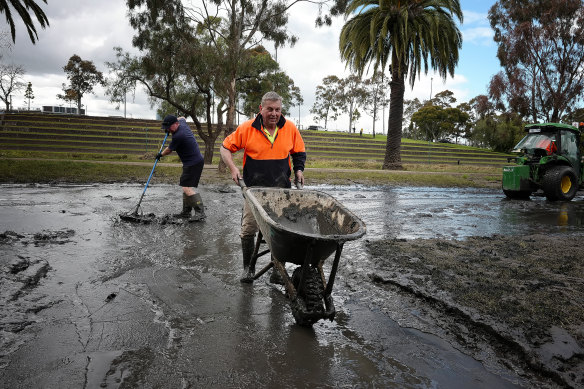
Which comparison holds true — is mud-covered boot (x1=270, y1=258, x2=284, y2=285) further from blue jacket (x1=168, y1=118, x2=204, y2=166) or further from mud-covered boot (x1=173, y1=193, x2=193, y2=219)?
blue jacket (x1=168, y1=118, x2=204, y2=166)

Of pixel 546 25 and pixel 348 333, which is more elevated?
pixel 546 25

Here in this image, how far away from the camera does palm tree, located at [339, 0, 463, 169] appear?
19328 mm

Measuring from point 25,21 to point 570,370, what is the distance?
19.5m

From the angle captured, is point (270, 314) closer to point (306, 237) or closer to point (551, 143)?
point (306, 237)

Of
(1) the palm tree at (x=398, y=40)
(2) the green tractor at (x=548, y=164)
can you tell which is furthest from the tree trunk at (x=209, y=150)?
(2) the green tractor at (x=548, y=164)

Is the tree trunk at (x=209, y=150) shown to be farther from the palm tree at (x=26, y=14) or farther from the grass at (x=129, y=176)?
the palm tree at (x=26, y=14)

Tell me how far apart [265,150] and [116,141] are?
30.2 m

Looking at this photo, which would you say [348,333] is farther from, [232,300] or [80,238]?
[80,238]

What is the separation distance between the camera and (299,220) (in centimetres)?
398

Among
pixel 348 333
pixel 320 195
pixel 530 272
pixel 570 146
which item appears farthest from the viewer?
pixel 570 146

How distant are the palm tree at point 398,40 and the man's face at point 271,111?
16374mm

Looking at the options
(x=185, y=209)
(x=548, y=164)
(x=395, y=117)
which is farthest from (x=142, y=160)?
(x=548, y=164)

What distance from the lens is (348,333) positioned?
3189 mm

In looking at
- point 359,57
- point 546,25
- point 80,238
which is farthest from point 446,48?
point 80,238
